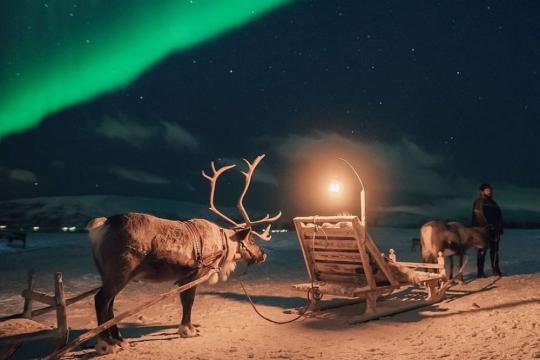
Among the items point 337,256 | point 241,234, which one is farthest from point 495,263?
point 241,234

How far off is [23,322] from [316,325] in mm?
4579

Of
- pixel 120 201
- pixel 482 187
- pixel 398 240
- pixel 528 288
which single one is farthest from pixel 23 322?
pixel 120 201

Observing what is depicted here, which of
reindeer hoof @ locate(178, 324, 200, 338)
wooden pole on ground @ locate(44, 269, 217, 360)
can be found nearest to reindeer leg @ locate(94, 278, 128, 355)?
wooden pole on ground @ locate(44, 269, 217, 360)

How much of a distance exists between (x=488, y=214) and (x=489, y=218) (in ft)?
0.38

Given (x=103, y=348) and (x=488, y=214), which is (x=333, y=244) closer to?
(x=103, y=348)

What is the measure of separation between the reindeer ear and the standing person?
726 cm

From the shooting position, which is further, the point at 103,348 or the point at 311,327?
the point at 311,327

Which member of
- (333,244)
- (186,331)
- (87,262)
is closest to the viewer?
(186,331)

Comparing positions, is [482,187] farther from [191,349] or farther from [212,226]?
[191,349]

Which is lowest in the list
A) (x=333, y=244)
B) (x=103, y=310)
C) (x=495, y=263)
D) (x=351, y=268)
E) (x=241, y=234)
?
(x=495, y=263)

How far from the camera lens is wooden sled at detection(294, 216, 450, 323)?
841 cm

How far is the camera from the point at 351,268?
8.97 meters

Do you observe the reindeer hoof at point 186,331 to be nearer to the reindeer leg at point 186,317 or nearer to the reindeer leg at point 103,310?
the reindeer leg at point 186,317

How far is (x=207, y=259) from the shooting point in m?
7.77
